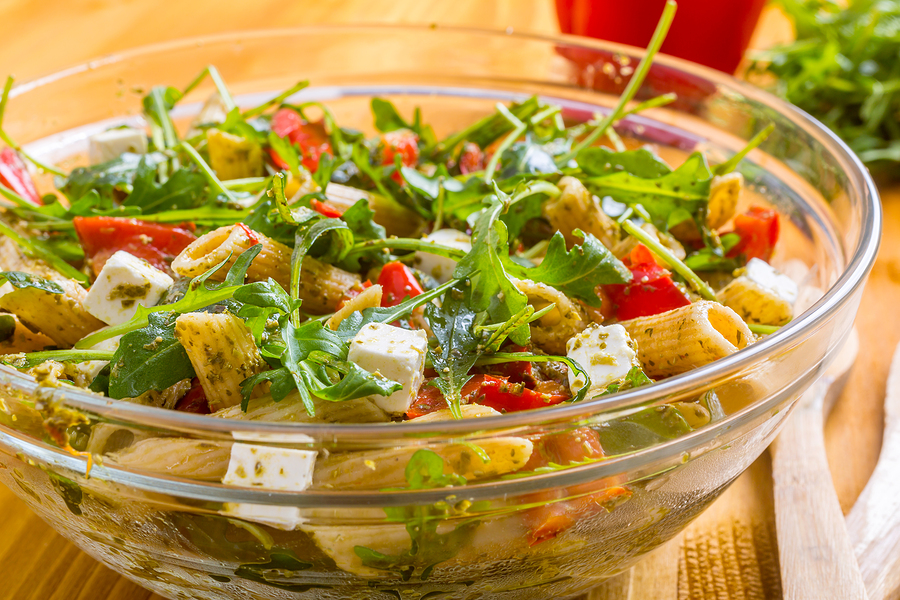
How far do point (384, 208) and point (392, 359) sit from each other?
0.56 m

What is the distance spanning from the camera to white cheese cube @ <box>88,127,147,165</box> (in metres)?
1.58

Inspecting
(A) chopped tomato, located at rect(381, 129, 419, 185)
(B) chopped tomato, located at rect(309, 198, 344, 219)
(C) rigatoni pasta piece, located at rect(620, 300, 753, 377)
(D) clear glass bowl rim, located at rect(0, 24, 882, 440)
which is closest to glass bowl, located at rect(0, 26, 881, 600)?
(D) clear glass bowl rim, located at rect(0, 24, 882, 440)

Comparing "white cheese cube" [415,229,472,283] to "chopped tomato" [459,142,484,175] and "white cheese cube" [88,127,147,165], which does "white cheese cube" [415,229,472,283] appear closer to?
"chopped tomato" [459,142,484,175]

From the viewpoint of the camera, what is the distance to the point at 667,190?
1.36m

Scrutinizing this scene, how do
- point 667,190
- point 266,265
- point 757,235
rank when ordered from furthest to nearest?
point 757,235
point 667,190
point 266,265

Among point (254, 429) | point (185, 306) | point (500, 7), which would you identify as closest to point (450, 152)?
point (185, 306)

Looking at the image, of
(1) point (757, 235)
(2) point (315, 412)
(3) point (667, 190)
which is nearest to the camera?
(2) point (315, 412)

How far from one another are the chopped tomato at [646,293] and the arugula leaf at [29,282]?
0.81m

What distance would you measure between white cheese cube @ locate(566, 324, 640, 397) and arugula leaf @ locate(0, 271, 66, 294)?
731mm

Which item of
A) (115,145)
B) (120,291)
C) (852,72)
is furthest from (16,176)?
(852,72)

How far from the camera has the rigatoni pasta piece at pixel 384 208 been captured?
1.36 metres

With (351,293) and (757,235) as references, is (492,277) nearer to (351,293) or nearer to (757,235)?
(351,293)

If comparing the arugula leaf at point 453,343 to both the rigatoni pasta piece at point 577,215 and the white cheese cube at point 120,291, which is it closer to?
the rigatoni pasta piece at point 577,215

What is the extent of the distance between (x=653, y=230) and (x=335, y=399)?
69 centimetres
